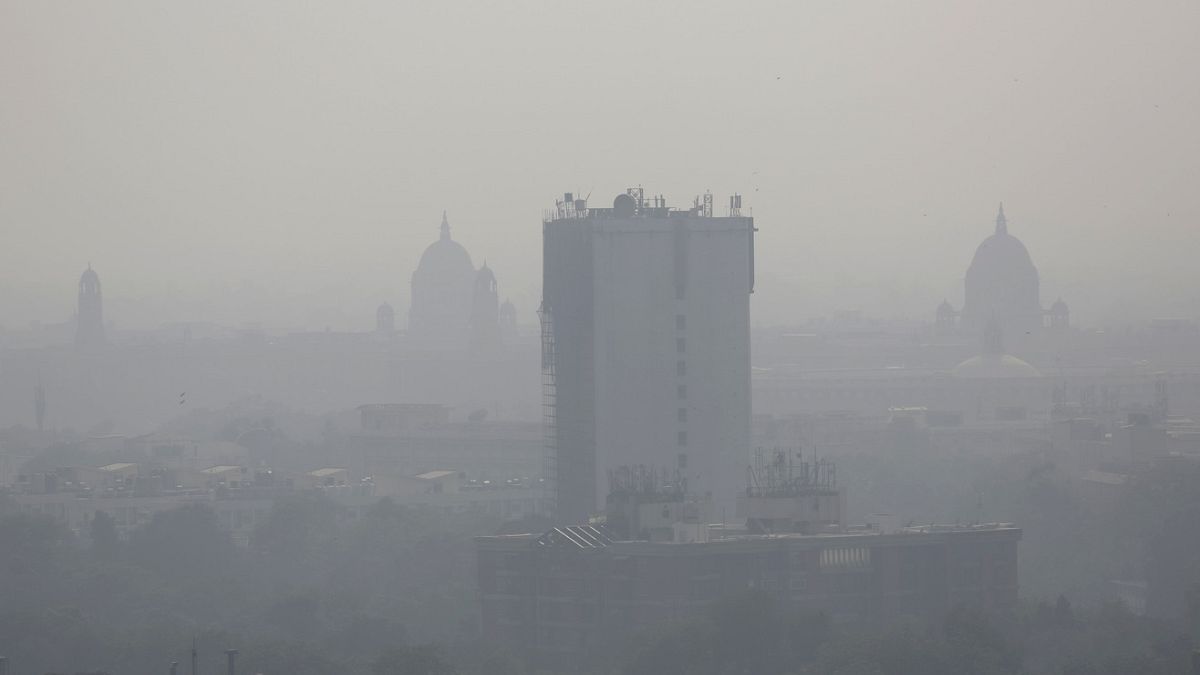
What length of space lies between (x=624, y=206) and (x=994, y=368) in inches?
4386

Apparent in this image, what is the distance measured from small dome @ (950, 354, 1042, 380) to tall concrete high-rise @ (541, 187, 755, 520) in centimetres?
10806

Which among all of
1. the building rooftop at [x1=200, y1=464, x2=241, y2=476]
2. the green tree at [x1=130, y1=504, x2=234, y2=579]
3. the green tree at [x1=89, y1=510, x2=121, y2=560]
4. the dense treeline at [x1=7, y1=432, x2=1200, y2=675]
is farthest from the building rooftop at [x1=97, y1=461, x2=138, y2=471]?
the green tree at [x1=89, y1=510, x2=121, y2=560]

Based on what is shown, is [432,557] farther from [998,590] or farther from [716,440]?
[998,590]

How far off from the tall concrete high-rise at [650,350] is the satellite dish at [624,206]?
0.46 ft

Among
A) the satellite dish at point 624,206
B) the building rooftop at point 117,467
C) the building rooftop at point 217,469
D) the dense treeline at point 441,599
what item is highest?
the satellite dish at point 624,206

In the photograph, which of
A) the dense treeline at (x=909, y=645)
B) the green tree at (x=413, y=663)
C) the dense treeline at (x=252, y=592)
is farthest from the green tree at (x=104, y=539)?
the green tree at (x=413, y=663)

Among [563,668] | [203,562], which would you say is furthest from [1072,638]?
[203,562]

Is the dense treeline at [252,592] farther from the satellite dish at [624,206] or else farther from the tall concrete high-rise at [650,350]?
the satellite dish at [624,206]

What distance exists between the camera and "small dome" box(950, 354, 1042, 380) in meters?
189

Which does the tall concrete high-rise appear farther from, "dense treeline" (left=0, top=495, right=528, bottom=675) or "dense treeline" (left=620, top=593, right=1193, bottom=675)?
"dense treeline" (left=620, top=593, right=1193, bottom=675)

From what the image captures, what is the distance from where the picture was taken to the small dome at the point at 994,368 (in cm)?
18943

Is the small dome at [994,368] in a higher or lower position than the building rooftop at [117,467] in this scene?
higher

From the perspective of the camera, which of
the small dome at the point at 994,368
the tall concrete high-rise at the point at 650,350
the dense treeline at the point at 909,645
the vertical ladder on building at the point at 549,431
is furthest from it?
the small dome at the point at 994,368

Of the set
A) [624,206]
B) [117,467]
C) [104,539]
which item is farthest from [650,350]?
[117,467]
